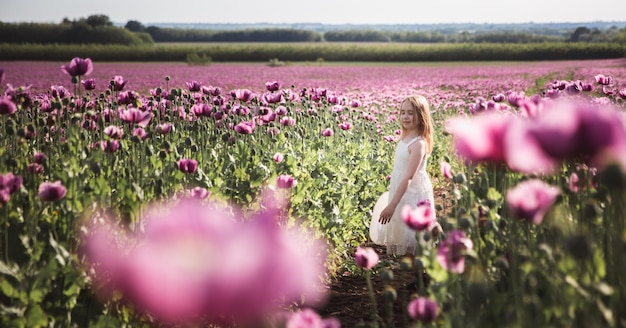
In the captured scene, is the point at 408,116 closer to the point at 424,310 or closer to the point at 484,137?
the point at 424,310

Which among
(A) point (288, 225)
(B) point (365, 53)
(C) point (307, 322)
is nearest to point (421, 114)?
(A) point (288, 225)

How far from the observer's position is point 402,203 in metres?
4.54

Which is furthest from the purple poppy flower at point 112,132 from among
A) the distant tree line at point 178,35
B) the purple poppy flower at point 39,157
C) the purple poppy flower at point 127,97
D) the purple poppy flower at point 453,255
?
the distant tree line at point 178,35

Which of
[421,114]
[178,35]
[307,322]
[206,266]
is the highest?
[178,35]

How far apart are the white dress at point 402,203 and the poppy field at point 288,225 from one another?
0.52 ft

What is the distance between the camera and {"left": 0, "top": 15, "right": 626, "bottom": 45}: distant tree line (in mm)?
46000

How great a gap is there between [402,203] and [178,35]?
84.2 meters

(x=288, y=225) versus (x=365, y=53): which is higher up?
(x=365, y=53)

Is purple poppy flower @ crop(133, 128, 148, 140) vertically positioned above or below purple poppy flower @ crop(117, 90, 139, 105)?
below

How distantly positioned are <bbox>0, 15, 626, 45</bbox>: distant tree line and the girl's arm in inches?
1790

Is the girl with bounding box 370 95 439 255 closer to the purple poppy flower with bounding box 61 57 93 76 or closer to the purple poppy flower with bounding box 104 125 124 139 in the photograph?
the purple poppy flower with bounding box 104 125 124 139

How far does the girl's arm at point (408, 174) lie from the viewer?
13.9ft

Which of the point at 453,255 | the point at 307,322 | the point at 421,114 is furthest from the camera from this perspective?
the point at 421,114

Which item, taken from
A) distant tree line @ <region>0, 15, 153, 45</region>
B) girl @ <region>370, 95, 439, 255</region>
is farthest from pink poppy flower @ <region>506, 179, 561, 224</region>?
distant tree line @ <region>0, 15, 153, 45</region>
